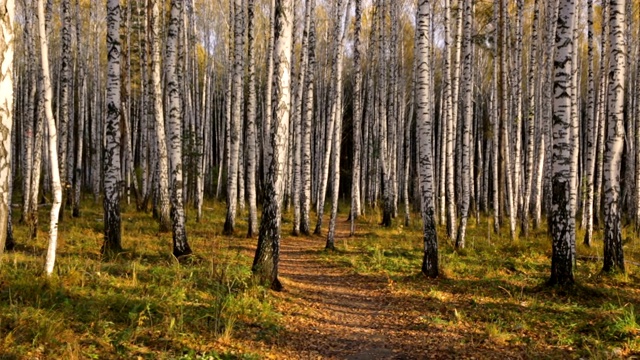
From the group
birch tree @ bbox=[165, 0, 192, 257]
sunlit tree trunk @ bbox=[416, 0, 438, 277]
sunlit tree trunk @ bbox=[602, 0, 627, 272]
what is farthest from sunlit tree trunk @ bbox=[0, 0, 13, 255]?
sunlit tree trunk @ bbox=[602, 0, 627, 272]

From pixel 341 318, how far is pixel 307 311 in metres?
0.51

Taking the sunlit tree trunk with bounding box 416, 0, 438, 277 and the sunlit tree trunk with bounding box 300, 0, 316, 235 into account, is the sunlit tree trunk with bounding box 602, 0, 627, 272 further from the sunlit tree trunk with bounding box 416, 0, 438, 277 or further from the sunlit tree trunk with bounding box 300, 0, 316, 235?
the sunlit tree trunk with bounding box 300, 0, 316, 235

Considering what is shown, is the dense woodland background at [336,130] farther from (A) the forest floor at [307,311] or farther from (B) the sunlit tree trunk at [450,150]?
(A) the forest floor at [307,311]

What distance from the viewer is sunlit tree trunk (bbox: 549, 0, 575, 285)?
7.03m

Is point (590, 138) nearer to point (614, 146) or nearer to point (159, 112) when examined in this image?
point (614, 146)

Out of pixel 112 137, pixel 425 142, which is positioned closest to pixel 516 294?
pixel 425 142

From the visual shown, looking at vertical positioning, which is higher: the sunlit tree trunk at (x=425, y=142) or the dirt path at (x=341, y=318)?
the sunlit tree trunk at (x=425, y=142)

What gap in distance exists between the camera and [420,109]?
8.59 meters

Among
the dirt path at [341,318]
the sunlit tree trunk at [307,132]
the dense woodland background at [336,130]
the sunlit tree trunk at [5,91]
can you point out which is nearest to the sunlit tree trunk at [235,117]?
the dense woodland background at [336,130]

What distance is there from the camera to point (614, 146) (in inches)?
327

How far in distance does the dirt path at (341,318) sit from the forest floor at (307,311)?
0.09 feet

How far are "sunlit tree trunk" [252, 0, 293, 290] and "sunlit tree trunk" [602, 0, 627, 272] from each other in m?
6.13

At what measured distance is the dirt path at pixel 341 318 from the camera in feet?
16.6

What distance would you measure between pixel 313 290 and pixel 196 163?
34.7 ft
